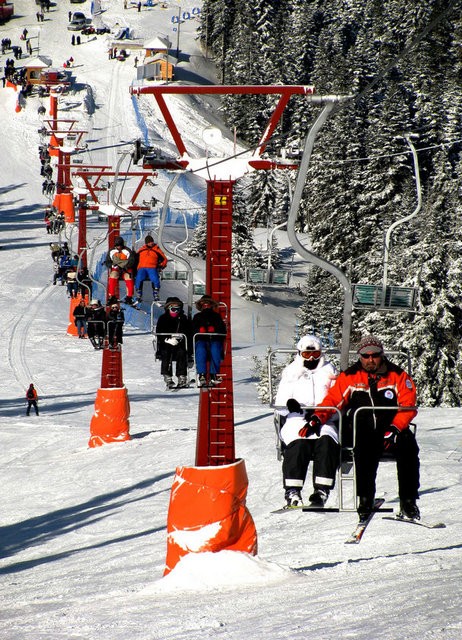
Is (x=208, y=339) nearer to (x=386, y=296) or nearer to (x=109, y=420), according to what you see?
(x=386, y=296)

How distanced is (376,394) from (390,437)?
399mm

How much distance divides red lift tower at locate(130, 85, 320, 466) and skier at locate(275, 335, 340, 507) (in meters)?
1.63


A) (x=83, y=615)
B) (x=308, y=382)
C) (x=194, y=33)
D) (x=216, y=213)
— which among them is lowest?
(x=83, y=615)

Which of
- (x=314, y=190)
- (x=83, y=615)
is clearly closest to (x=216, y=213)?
(x=83, y=615)

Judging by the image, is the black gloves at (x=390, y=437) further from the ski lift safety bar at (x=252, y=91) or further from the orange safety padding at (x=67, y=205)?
the orange safety padding at (x=67, y=205)

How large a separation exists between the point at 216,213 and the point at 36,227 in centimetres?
5269

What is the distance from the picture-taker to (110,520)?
16.5 metres

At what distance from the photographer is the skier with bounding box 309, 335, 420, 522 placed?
9.02 m

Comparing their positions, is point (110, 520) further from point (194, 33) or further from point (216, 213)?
point (194, 33)

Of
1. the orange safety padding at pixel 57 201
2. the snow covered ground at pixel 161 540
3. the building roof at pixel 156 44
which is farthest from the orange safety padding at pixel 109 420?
the building roof at pixel 156 44

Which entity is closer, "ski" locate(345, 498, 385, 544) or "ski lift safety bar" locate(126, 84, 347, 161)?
"ski" locate(345, 498, 385, 544)

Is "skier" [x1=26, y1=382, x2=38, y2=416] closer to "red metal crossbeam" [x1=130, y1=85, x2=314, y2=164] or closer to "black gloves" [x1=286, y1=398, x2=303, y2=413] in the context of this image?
"red metal crossbeam" [x1=130, y1=85, x2=314, y2=164]

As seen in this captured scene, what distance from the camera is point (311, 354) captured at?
393 inches

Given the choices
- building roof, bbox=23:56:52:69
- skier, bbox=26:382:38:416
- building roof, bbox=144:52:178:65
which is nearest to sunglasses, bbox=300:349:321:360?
skier, bbox=26:382:38:416
